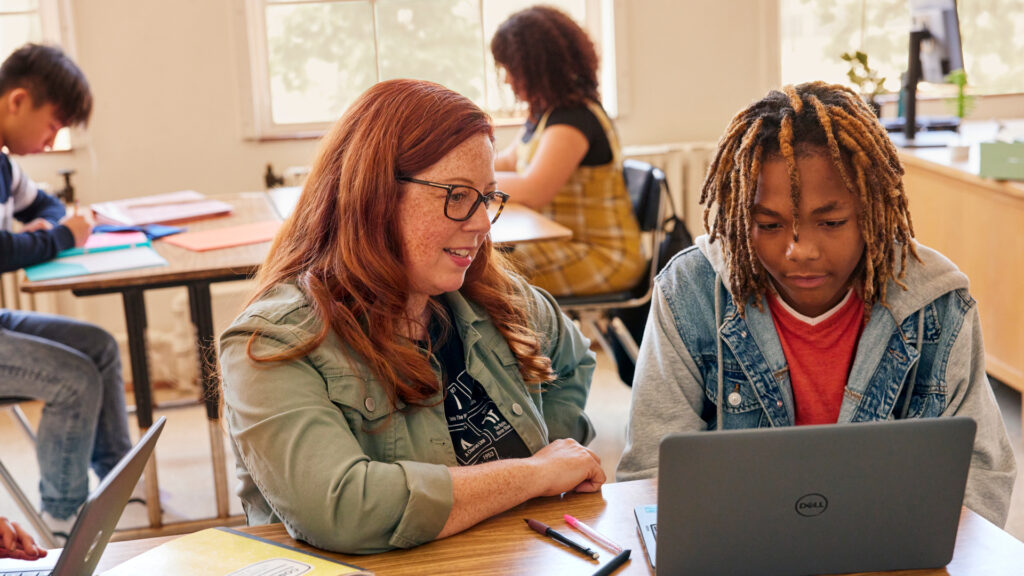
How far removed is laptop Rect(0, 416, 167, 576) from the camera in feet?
3.03

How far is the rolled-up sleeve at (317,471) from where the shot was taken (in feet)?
3.61

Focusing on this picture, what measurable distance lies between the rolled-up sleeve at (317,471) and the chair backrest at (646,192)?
78.8 inches

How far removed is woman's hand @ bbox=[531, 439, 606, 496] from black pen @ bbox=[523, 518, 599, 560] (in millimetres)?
62

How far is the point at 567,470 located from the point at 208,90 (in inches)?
117

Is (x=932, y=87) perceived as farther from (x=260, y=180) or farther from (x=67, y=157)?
(x=67, y=157)

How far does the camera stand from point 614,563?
→ 1.06 m

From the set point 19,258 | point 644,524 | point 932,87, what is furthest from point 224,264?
point 932,87

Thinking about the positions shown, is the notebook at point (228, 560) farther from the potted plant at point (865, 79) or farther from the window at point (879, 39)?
the window at point (879, 39)

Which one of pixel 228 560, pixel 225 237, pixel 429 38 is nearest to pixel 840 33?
pixel 429 38

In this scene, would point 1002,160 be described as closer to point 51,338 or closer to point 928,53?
point 928,53

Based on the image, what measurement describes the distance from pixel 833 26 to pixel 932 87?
0.48m

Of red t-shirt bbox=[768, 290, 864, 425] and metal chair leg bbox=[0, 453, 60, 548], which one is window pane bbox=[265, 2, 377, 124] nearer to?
metal chair leg bbox=[0, 453, 60, 548]

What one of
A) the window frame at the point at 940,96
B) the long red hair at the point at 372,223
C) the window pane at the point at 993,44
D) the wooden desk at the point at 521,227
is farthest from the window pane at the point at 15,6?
the window pane at the point at 993,44

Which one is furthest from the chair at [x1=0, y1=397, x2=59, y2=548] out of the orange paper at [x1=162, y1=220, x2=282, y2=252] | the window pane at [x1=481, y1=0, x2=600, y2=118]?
the window pane at [x1=481, y1=0, x2=600, y2=118]
